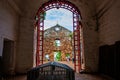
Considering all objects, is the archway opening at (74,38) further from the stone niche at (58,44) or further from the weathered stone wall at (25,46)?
the stone niche at (58,44)

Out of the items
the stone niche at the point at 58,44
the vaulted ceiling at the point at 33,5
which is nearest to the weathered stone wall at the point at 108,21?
the vaulted ceiling at the point at 33,5

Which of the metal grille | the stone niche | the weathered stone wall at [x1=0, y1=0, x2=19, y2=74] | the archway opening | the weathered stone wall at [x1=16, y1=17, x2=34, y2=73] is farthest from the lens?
the stone niche

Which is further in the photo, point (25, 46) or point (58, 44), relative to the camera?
point (58, 44)

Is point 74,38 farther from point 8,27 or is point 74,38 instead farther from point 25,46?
point 8,27

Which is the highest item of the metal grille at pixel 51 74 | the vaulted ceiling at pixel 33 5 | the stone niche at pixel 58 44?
the vaulted ceiling at pixel 33 5

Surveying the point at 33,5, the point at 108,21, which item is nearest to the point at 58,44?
the point at 33,5

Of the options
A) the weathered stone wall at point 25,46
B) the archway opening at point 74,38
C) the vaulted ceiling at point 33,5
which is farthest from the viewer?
the archway opening at point 74,38

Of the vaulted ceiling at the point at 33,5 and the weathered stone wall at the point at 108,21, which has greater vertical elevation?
the vaulted ceiling at the point at 33,5

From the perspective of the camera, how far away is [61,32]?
2100 centimetres

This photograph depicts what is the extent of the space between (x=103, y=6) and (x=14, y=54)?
4.62 metres

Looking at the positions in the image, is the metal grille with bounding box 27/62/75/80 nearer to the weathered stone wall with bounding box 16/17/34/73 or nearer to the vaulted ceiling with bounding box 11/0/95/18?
the weathered stone wall with bounding box 16/17/34/73

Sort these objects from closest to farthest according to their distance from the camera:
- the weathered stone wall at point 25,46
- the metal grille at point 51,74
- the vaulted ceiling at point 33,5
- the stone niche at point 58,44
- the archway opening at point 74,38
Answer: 1. the metal grille at point 51,74
2. the weathered stone wall at point 25,46
3. the vaulted ceiling at point 33,5
4. the archway opening at point 74,38
5. the stone niche at point 58,44

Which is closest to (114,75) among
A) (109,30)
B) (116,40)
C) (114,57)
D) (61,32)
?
(114,57)

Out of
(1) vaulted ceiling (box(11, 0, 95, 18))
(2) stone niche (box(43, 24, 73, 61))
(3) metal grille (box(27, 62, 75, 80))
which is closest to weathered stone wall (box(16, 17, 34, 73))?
(1) vaulted ceiling (box(11, 0, 95, 18))
